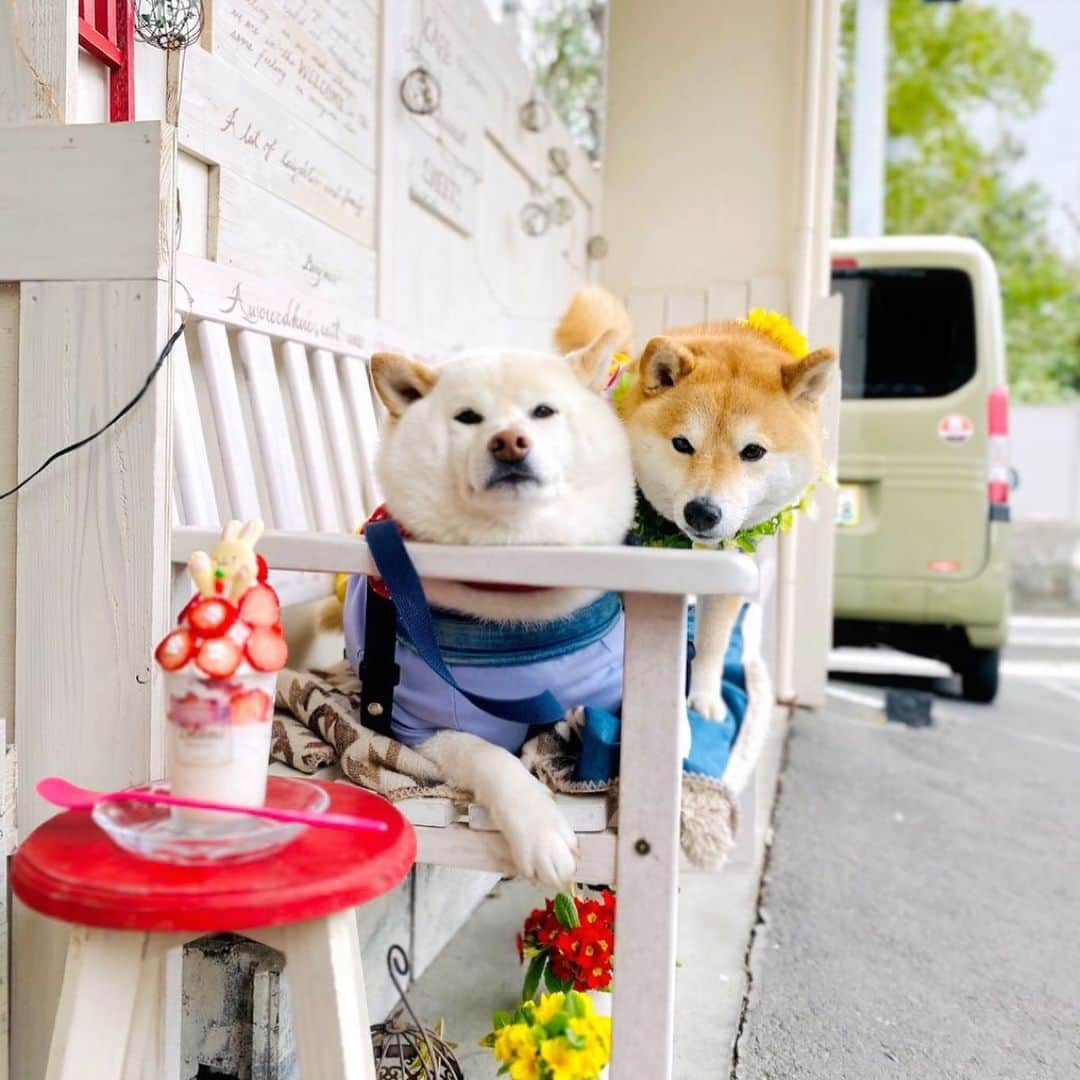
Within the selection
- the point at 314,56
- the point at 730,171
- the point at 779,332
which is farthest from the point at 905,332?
the point at 314,56

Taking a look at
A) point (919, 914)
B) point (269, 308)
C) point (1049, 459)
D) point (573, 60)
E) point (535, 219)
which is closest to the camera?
point (269, 308)

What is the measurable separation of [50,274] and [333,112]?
99 centimetres

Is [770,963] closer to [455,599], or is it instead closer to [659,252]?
[455,599]

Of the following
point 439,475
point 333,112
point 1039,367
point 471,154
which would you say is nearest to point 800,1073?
point 439,475

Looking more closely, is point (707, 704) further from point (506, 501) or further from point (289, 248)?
point (289, 248)

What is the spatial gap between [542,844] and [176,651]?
16.1 inches

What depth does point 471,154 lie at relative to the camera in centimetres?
259

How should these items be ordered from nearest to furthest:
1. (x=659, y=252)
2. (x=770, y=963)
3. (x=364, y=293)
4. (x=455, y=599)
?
(x=455, y=599), (x=770, y=963), (x=364, y=293), (x=659, y=252)

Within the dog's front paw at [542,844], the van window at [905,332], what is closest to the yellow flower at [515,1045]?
the dog's front paw at [542,844]

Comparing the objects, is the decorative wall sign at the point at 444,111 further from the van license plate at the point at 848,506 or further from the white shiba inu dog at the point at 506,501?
the van license plate at the point at 848,506

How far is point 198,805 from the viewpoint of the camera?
822 millimetres

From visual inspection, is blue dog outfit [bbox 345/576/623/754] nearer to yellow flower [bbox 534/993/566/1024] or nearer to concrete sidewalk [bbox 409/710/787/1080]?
yellow flower [bbox 534/993/566/1024]

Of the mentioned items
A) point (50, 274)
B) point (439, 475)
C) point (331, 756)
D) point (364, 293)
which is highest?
point (364, 293)

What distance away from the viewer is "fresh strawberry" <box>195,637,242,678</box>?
32.1 inches
